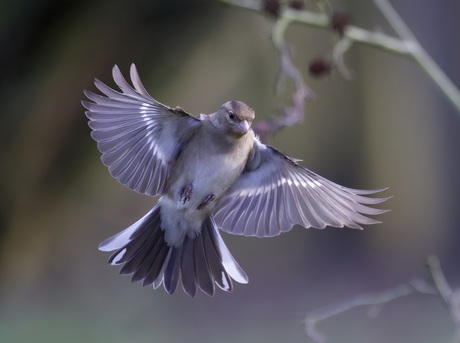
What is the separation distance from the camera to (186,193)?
7.75 ft

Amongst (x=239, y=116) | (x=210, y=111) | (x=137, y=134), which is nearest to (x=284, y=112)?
(x=239, y=116)

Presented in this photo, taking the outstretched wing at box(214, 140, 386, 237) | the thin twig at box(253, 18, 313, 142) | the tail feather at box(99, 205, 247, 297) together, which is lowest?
the tail feather at box(99, 205, 247, 297)

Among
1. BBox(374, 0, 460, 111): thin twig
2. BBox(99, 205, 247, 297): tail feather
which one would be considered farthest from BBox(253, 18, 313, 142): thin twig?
BBox(99, 205, 247, 297): tail feather

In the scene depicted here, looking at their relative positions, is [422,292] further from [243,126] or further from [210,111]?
[210,111]

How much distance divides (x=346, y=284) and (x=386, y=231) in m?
0.52

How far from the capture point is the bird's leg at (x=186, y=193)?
235cm

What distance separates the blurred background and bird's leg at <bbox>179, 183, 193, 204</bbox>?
3306mm

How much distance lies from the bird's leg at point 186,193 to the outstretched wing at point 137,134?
6cm

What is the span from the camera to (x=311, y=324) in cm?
215

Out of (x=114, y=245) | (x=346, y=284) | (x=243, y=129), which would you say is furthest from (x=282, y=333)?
(x=243, y=129)

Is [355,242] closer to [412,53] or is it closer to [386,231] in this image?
[386,231]

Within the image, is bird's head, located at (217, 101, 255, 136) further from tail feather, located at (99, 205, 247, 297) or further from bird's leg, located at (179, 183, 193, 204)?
tail feather, located at (99, 205, 247, 297)

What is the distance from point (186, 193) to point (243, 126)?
27 cm

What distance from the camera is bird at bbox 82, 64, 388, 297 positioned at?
2.31m
